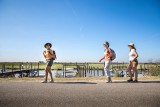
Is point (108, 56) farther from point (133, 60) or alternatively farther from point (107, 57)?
point (133, 60)

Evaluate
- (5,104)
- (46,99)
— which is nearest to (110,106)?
(46,99)

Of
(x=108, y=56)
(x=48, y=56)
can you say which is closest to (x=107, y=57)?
(x=108, y=56)

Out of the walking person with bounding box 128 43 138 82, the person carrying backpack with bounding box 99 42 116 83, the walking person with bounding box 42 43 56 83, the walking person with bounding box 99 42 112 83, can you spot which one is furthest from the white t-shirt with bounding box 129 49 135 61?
the walking person with bounding box 42 43 56 83

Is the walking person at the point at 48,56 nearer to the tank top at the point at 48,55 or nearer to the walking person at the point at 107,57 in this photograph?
the tank top at the point at 48,55

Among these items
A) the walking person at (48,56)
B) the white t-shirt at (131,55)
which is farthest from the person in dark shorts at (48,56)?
the white t-shirt at (131,55)

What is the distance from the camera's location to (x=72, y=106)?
4.27 metres

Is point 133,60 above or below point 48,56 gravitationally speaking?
below

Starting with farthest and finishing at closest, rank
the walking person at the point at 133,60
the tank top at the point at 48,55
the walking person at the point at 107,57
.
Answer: the tank top at the point at 48,55 < the walking person at the point at 107,57 < the walking person at the point at 133,60

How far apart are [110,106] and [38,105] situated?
147 cm

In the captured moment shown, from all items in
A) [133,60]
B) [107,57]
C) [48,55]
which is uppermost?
[48,55]

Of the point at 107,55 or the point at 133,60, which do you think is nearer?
the point at 133,60

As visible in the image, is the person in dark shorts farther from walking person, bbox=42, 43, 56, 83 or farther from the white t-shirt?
the white t-shirt

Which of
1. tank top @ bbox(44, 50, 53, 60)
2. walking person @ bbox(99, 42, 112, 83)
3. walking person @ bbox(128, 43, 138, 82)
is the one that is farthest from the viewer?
tank top @ bbox(44, 50, 53, 60)

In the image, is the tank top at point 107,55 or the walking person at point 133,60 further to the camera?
the tank top at point 107,55
